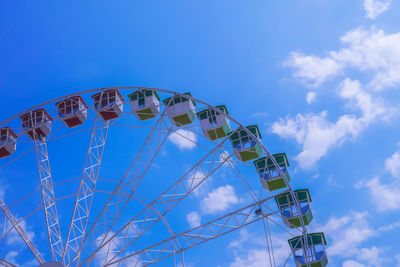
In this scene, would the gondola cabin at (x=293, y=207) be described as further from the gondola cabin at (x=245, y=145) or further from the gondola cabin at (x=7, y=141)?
the gondola cabin at (x=7, y=141)

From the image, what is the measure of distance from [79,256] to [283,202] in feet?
30.9

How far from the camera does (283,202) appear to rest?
2275cm

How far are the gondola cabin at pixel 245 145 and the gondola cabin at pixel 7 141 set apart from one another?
10.6 metres

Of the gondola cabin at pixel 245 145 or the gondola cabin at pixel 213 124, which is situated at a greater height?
the gondola cabin at pixel 213 124

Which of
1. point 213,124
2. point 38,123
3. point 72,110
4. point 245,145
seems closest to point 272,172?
point 245,145

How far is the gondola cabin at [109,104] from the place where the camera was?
23.1 m

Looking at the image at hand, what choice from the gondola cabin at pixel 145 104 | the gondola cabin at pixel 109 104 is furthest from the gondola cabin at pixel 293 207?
the gondola cabin at pixel 109 104

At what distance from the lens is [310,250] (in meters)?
21.9

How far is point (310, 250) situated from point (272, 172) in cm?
386

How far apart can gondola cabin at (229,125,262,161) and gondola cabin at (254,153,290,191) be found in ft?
2.08

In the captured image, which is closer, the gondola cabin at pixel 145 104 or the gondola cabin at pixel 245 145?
the gondola cabin at pixel 245 145

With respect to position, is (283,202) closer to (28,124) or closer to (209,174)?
(209,174)

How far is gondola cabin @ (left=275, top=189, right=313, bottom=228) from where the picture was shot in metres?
22.5

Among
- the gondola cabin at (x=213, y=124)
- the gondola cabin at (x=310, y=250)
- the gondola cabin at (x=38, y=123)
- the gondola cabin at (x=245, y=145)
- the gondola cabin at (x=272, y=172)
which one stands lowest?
the gondola cabin at (x=310, y=250)
